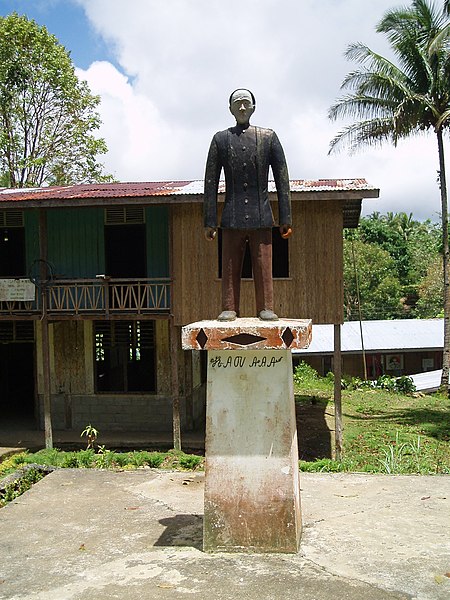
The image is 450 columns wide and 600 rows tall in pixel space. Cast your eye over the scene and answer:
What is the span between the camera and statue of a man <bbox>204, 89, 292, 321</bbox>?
270 inches

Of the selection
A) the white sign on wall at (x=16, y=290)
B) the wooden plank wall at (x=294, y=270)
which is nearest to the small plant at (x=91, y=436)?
the wooden plank wall at (x=294, y=270)

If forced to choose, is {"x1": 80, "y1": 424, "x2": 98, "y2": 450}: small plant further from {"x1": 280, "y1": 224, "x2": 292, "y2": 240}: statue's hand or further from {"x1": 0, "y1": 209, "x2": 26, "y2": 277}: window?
{"x1": 280, "y1": 224, "x2": 292, "y2": 240}: statue's hand

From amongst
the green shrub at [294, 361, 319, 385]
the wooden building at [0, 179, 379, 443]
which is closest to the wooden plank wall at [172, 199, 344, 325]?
the wooden building at [0, 179, 379, 443]

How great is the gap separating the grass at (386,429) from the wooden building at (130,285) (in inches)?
118

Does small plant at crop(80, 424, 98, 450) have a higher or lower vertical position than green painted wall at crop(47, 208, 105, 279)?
lower

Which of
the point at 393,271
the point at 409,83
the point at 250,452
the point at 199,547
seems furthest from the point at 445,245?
the point at 393,271

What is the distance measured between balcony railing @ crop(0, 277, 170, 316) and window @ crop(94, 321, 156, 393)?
1.04 m

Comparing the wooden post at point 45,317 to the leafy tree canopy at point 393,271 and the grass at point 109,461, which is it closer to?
the grass at point 109,461

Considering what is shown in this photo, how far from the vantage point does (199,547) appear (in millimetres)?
6656

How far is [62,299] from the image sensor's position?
46.5 ft

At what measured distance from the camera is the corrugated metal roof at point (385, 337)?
85.3ft

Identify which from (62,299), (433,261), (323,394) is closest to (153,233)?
(62,299)

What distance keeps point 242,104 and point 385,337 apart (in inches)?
854

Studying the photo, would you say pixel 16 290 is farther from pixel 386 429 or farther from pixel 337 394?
pixel 386 429
